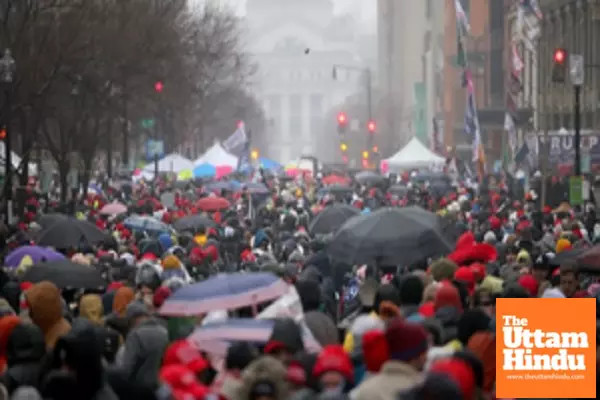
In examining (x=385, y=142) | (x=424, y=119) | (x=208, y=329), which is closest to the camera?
(x=208, y=329)

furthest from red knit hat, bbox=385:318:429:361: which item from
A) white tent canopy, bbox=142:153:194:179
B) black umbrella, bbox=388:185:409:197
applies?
white tent canopy, bbox=142:153:194:179

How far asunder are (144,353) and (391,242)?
21.6ft

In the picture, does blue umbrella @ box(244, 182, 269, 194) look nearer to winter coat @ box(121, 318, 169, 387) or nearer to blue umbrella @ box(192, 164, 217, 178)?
blue umbrella @ box(192, 164, 217, 178)

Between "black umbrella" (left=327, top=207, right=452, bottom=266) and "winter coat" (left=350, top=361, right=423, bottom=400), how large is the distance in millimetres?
8858

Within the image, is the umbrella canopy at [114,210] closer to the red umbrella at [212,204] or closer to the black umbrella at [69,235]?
the red umbrella at [212,204]

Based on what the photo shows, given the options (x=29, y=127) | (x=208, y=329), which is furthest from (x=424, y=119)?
(x=208, y=329)

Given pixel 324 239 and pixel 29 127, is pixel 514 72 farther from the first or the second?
pixel 324 239

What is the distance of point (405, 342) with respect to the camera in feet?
34.6

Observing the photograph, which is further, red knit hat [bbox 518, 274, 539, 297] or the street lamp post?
the street lamp post

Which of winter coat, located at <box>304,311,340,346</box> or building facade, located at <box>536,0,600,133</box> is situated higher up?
building facade, located at <box>536,0,600,133</box>

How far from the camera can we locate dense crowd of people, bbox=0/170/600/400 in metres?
10.2

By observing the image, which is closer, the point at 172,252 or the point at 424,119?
the point at 172,252

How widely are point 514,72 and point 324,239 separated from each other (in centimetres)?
3584

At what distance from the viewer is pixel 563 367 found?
11844mm
